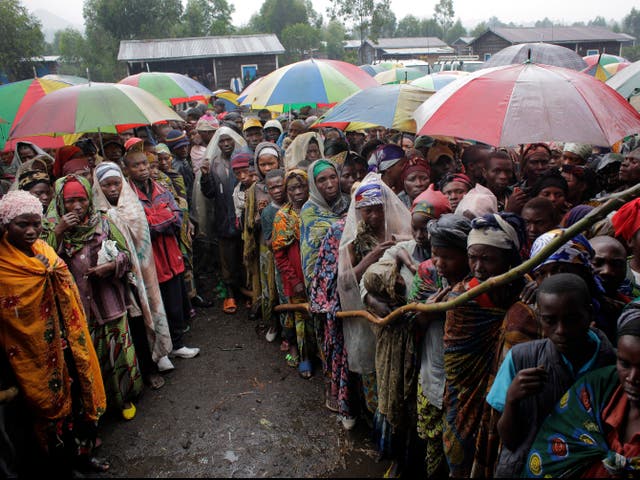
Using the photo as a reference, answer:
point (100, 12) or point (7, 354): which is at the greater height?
point (100, 12)

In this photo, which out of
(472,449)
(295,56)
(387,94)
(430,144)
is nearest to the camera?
(472,449)

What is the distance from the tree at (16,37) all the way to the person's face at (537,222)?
32.1m

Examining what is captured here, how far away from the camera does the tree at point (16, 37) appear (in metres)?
26.2

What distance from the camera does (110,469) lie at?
3.45 meters

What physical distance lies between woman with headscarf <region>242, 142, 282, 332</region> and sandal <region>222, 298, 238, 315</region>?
2.14 ft

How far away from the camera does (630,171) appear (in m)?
3.57

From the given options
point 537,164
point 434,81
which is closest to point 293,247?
point 537,164

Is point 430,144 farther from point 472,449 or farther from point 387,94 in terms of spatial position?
point 472,449

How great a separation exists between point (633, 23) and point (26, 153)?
112 m

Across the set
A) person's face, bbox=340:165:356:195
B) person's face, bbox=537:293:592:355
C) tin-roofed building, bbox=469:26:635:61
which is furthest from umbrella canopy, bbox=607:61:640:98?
tin-roofed building, bbox=469:26:635:61

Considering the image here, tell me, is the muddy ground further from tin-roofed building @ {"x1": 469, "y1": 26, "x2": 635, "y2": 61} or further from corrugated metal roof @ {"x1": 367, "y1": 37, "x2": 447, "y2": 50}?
corrugated metal roof @ {"x1": 367, "y1": 37, "x2": 447, "y2": 50}

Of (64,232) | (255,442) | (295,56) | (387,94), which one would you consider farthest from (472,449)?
(295,56)

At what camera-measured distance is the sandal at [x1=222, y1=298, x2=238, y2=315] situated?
5.98m

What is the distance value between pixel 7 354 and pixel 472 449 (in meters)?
2.88
